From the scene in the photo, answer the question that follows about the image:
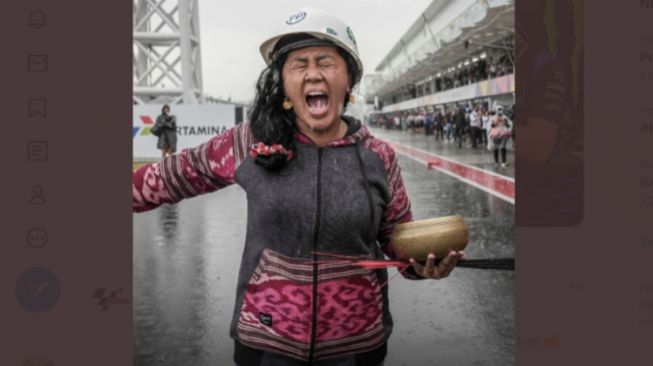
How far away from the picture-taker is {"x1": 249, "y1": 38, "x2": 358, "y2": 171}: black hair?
1922 mm

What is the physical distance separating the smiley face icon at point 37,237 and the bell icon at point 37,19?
568mm

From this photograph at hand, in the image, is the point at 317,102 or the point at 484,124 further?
the point at 484,124

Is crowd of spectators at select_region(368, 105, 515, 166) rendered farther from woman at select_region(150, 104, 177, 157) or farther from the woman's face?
woman at select_region(150, 104, 177, 157)

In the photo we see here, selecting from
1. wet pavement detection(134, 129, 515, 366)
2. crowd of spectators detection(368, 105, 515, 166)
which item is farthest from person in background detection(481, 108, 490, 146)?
wet pavement detection(134, 129, 515, 366)


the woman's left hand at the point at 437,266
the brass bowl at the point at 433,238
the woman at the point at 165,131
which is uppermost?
the woman at the point at 165,131

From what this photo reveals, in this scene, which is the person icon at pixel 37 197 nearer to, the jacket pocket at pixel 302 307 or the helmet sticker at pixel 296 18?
the jacket pocket at pixel 302 307

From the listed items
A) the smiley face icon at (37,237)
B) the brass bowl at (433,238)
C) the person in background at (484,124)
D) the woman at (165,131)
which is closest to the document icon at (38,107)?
the smiley face icon at (37,237)

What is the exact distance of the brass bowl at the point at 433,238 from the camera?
184cm

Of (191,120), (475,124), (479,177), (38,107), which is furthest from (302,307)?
(475,124)

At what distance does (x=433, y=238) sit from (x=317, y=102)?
1.70 ft

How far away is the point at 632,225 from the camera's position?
2311mm

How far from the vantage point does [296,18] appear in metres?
1.89

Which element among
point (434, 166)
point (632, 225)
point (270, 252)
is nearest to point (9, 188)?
point (270, 252)

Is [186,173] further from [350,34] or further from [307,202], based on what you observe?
[350,34]
